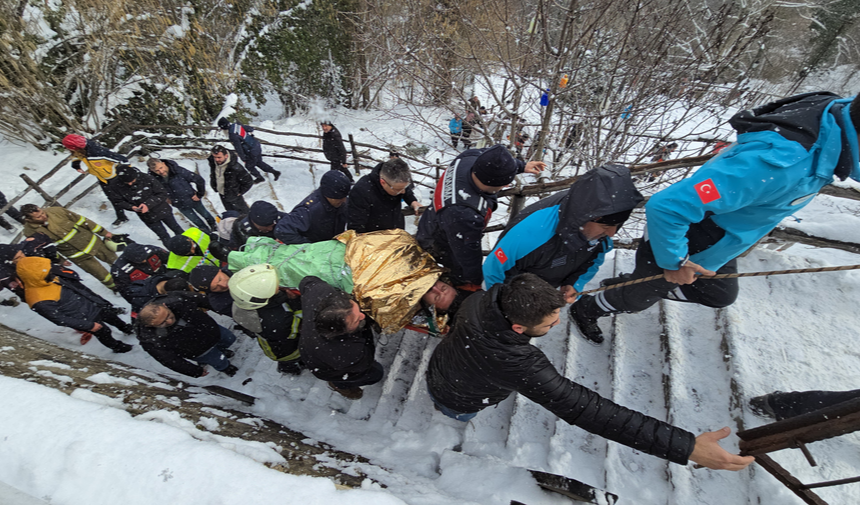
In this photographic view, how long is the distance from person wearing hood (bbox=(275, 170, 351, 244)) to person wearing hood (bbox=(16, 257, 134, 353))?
2.23 meters

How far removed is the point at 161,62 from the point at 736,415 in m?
12.3

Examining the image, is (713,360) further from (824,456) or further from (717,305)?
(824,456)

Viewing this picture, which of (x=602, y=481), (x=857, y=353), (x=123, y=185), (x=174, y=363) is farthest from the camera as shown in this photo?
(x=123, y=185)

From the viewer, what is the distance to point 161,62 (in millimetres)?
9023

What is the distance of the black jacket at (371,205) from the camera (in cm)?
333

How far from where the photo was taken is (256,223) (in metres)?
3.69

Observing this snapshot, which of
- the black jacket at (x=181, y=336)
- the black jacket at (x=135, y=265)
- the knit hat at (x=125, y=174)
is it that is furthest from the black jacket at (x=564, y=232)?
the knit hat at (x=125, y=174)

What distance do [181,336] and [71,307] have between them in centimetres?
164

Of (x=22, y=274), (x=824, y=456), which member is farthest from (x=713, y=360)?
(x=22, y=274)

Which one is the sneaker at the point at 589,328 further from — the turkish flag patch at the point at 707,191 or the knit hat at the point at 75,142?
the knit hat at the point at 75,142

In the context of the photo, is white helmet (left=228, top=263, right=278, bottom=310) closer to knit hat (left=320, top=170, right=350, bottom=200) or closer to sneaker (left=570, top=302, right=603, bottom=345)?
knit hat (left=320, top=170, right=350, bottom=200)

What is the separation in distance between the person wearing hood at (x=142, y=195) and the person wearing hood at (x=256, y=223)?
1.96 metres

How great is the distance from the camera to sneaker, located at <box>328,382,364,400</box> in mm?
2902

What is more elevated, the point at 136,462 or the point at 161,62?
the point at 161,62
